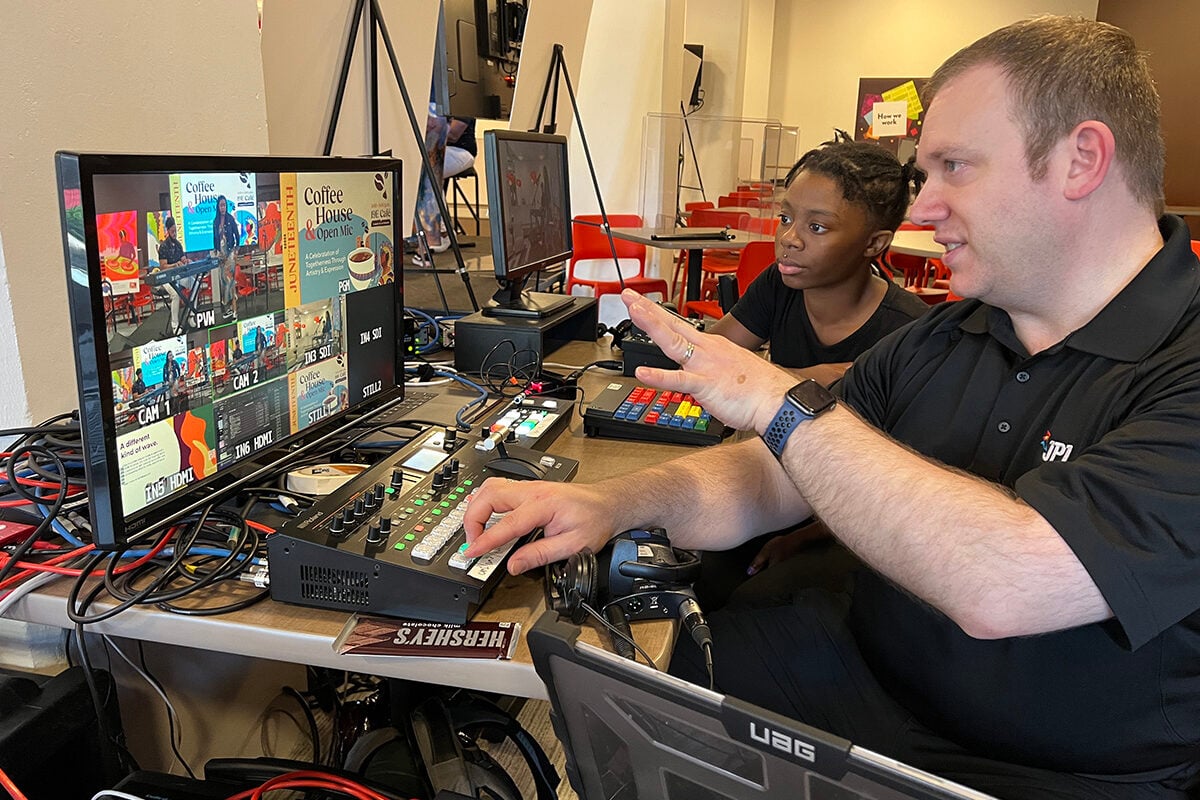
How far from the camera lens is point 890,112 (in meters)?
7.18

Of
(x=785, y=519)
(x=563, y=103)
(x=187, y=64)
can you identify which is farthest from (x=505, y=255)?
(x=563, y=103)

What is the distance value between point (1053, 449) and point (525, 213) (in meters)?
1.20

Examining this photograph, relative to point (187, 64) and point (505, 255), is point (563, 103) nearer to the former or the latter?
point (505, 255)

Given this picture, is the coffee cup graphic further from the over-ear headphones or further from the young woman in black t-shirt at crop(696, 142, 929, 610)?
the young woman in black t-shirt at crop(696, 142, 929, 610)

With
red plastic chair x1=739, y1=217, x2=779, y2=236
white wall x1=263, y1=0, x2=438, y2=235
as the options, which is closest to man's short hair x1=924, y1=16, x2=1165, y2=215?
white wall x1=263, y1=0, x2=438, y2=235

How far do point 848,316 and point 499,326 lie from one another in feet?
Result: 2.85

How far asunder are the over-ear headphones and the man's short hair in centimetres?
66

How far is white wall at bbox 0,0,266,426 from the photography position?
1103mm

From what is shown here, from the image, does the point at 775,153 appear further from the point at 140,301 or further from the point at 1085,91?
the point at 140,301

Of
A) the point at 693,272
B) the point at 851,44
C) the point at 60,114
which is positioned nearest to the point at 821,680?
the point at 60,114

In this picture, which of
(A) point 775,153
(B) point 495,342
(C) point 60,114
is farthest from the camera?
(A) point 775,153

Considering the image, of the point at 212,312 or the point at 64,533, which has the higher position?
the point at 212,312

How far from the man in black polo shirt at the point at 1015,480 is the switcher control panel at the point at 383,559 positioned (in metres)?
0.05

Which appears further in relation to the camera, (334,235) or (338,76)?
(338,76)
